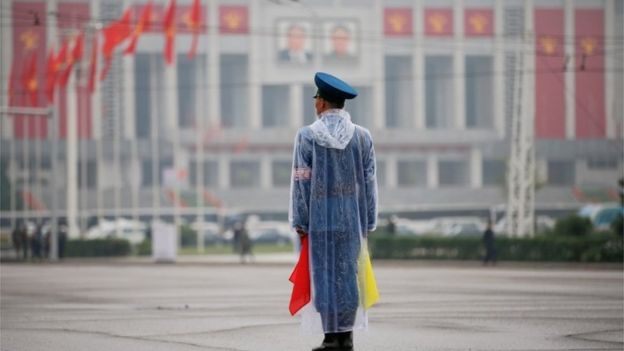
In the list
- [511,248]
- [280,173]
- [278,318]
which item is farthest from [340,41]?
[278,318]

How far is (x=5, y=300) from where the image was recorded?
57.8 feet

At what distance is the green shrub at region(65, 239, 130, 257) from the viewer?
5209cm

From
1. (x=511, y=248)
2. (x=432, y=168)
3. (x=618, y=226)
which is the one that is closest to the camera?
(x=618, y=226)

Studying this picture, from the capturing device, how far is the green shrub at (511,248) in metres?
34.6

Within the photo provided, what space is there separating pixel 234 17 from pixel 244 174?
41.4ft

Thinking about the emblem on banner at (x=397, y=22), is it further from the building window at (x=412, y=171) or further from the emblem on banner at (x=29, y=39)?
the emblem on banner at (x=29, y=39)

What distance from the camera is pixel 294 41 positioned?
327 feet

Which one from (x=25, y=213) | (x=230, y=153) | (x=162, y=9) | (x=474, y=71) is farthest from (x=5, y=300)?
(x=474, y=71)

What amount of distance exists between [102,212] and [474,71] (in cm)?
3553

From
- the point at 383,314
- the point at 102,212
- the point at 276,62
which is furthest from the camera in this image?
the point at 276,62

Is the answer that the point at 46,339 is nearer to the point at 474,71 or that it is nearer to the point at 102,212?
the point at 102,212

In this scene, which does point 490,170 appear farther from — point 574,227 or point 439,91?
point 574,227

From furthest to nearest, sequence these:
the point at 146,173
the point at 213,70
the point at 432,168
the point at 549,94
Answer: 1. the point at 146,173
2. the point at 432,168
3. the point at 213,70
4. the point at 549,94

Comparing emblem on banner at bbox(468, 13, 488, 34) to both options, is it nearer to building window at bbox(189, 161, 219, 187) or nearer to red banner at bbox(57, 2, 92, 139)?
building window at bbox(189, 161, 219, 187)
